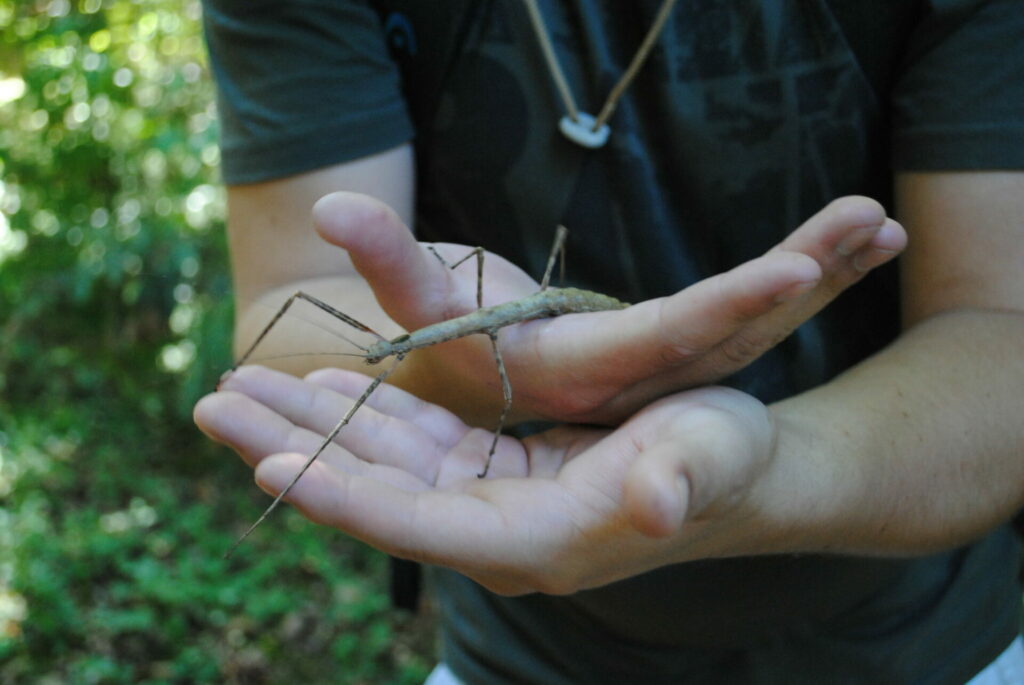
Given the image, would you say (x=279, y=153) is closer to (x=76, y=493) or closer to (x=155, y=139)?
(x=155, y=139)

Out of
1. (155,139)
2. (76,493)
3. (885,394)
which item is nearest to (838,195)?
(885,394)

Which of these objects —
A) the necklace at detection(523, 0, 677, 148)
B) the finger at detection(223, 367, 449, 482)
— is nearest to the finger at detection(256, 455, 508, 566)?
the finger at detection(223, 367, 449, 482)

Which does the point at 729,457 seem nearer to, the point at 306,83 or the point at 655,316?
the point at 655,316

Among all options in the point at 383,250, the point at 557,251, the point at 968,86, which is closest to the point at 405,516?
the point at 383,250

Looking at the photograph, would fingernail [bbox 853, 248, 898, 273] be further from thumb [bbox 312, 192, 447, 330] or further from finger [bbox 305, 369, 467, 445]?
finger [bbox 305, 369, 467, 445]

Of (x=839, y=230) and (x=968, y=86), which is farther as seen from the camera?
(x=968, y=86)

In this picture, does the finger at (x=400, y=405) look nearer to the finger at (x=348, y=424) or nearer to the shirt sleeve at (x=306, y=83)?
the finger at (x=348, y=424)
